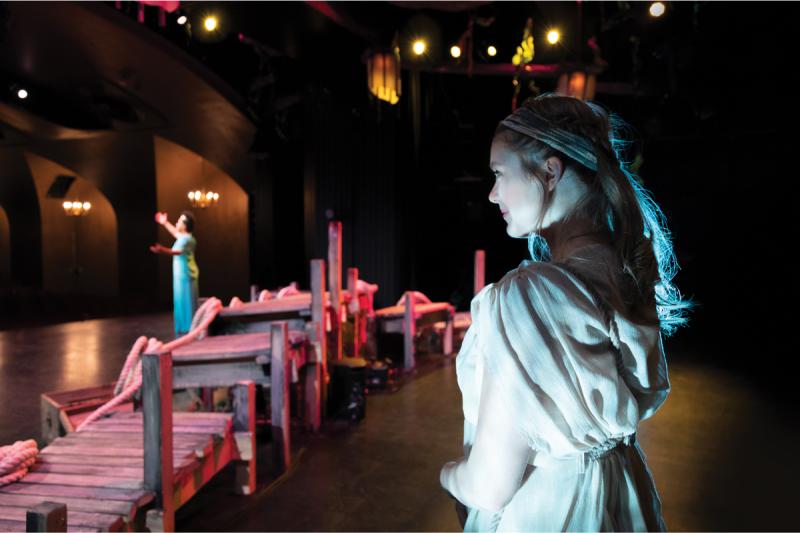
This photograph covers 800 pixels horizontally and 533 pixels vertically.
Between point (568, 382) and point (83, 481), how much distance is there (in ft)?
10.6

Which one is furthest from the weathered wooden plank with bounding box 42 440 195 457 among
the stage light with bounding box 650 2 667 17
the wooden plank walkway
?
the stage light with bounding box 650 2 667 17

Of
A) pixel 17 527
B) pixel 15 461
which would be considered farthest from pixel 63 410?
pixel 17 527

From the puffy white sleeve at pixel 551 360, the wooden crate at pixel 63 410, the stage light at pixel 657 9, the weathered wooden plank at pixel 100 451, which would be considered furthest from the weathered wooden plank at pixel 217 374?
the stage light at pixel 657 9

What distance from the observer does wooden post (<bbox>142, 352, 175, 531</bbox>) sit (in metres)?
3.09

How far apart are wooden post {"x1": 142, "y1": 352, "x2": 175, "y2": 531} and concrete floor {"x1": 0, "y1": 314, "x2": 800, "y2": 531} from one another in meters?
0.83

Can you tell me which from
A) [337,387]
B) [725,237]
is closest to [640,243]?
[337,387]

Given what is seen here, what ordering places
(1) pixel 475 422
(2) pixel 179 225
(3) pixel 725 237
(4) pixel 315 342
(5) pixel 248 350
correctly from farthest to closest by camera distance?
(3) pixel 725 237 → (2) pixel 179 225 → (4) pixel 315 342 → (5) pixel 248 350 → (1) pixel 475 422

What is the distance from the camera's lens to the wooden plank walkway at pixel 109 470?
283cm

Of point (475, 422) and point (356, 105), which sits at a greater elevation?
point (356, 105)

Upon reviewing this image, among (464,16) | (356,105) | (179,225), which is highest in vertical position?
(464,16)

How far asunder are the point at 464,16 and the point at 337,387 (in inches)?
235

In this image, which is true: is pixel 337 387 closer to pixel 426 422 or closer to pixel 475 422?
pixel 426 422

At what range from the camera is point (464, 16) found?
8312 millimetres

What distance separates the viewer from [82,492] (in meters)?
3.02
